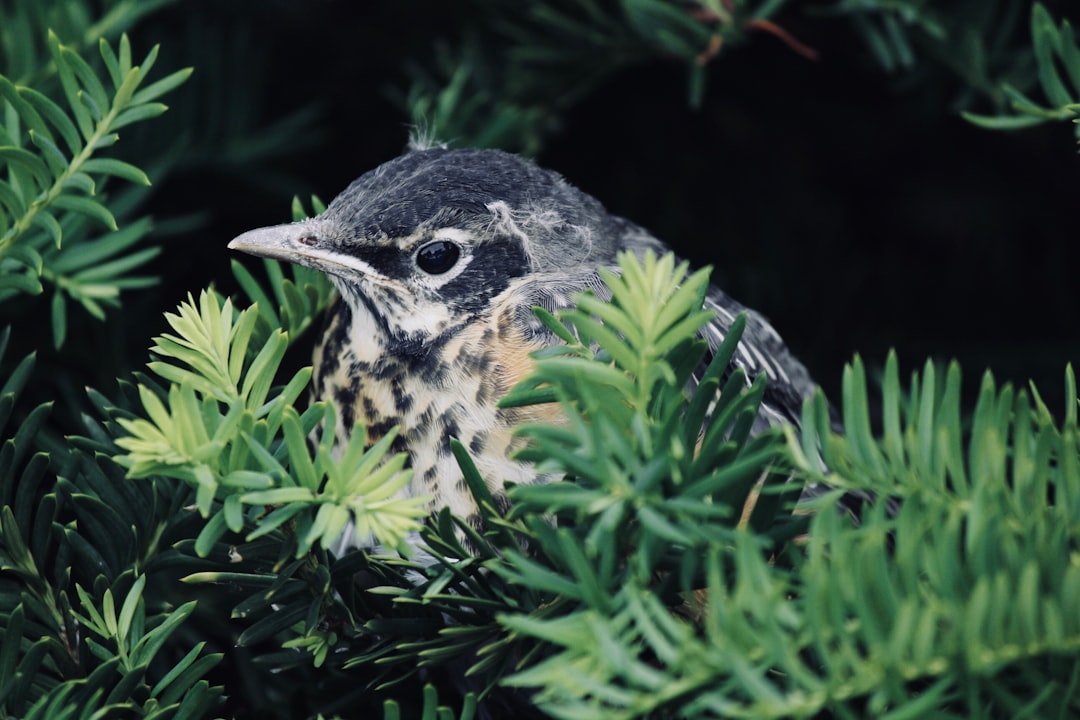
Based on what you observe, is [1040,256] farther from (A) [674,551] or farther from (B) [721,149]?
(A) [674,551]

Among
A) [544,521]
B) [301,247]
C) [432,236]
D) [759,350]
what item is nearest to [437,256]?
[432,236]

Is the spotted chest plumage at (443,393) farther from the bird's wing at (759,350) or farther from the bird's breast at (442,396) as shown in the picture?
the bird's wing at (759,350)

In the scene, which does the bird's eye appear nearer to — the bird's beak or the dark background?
the bird's beak

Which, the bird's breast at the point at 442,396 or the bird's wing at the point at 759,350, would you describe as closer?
the bird's breast at the point at 442,396

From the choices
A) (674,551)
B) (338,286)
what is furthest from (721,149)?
(674,551)

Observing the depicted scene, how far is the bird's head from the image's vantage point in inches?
47.3

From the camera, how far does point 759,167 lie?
5.16 ft

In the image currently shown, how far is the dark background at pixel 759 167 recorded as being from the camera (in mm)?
1421

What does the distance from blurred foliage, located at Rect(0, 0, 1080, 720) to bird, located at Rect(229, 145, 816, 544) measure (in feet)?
0.31

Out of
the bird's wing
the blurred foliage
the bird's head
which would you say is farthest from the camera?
the bird's wing

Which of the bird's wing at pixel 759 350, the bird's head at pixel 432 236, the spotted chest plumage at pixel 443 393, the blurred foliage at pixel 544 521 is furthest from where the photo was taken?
the bird's wing at pixel 759 350

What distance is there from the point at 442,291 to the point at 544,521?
666 mm

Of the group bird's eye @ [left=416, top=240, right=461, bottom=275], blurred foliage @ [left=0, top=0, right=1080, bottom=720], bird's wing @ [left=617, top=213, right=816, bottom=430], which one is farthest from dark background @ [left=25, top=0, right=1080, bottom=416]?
bird's eye @ [left=416, top=240, right=461, bottom=275]

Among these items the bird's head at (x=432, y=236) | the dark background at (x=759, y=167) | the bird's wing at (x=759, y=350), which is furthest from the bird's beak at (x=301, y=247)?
the bird's wing at (x=759, y=350)
